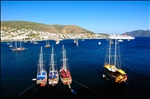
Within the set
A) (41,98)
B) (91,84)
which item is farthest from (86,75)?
(41,98)

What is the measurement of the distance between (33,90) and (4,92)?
959 centimetres

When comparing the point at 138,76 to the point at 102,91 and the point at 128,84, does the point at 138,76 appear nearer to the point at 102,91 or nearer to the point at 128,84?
the point at 128,84

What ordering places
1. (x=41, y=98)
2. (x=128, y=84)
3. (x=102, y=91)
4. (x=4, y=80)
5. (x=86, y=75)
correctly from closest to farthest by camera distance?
(x=41, y=98) < (x=102, y=91) < (x=128, y=84) < (x=4, y=80) < (x=86, y=75)

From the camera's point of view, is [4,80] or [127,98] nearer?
[127,98]

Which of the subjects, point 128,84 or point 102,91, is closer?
point 102,91

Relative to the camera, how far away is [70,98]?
150ft

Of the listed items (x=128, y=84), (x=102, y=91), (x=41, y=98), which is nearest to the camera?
(x=41, y=98)

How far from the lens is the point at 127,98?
45656 mm

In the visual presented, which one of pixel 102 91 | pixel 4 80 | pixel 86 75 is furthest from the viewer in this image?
pixel 86 75

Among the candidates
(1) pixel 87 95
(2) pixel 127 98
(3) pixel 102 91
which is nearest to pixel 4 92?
(1) pixel 87 95

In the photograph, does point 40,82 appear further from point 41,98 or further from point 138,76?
point 138,76

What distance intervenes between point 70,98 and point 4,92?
22775 mm

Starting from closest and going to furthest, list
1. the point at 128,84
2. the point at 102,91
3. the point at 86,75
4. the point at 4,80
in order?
the point at 102,91 < the point at 128,84 < the point at 4,80 < the point at 86,75

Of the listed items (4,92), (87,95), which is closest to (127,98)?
(87,95)
